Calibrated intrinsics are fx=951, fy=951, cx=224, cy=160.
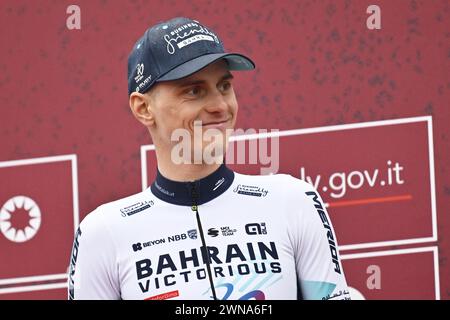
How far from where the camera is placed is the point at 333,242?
2.00 m

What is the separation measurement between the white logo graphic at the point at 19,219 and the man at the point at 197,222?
1.23 metres

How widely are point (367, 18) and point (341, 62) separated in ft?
0.57

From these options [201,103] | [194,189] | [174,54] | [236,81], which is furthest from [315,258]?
[236,81]

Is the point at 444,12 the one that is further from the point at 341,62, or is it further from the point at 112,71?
the point at 112,71

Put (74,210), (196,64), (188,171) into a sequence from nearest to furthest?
(196,64) → (188,171) → (74,210)

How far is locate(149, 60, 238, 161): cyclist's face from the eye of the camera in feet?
6.38

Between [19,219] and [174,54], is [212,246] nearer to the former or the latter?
[174,54]

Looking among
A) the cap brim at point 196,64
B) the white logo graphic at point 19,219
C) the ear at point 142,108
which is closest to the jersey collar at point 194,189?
the ear at point 142,108

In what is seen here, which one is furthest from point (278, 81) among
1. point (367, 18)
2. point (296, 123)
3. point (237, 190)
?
point (237, 190)

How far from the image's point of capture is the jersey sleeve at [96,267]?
6.48 feet

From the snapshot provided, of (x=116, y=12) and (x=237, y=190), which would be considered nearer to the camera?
(x=237, y=190)

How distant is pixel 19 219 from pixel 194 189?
136 centimetres

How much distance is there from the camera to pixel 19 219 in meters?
3.21

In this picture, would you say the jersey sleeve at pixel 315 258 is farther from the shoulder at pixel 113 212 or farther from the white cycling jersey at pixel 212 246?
the shoulder at pixel 113 212
